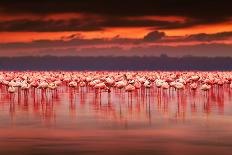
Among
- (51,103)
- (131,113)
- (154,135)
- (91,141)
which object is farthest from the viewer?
(51,103)

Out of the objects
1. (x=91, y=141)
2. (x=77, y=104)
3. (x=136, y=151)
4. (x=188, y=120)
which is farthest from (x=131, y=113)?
(x=136, y=151)

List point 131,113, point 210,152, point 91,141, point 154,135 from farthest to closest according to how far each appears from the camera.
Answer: point 131,113 → point 154,135 → point 91,141 → point 210,152

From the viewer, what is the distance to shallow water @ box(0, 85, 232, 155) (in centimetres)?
1756

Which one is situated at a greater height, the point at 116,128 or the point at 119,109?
the point at 119,109

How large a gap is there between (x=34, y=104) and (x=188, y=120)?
10866 mm

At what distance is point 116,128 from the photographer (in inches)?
874

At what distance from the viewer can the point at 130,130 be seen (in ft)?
70.6

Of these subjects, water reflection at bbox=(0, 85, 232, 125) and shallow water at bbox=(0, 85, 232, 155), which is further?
water reflection at bbox=(0, 85, 232, 125)

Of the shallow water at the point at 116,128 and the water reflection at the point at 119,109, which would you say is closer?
the shallow water at the point at 116,128

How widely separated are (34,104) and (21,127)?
435 inches

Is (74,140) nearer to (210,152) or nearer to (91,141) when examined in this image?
(91,141)

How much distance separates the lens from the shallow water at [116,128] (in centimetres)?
1756

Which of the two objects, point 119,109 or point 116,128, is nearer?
point 116,128

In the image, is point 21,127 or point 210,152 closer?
point 210,152
